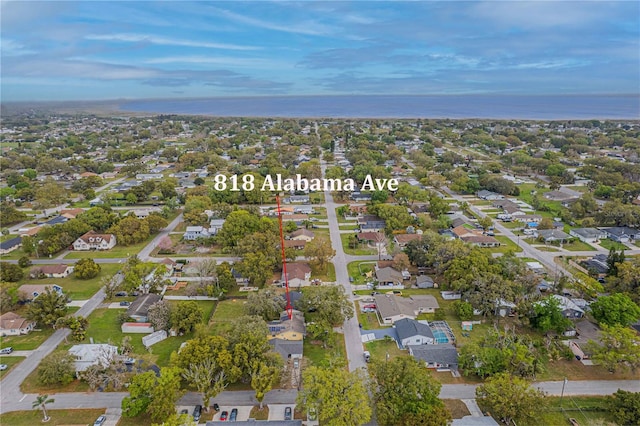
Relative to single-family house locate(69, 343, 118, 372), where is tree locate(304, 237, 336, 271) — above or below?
above

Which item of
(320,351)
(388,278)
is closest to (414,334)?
(320,351)

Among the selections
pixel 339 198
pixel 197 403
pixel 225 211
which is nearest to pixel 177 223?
pixel 225 211

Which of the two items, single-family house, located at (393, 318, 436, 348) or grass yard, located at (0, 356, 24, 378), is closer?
grass yard, located at (0, 356, 24, 378)

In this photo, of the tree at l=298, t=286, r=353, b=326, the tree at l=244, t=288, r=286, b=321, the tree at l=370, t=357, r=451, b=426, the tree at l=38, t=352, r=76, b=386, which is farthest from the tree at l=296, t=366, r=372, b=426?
the tree at l=38, t=352, r=76, b=386

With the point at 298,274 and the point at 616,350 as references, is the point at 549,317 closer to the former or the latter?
the point at 616,350

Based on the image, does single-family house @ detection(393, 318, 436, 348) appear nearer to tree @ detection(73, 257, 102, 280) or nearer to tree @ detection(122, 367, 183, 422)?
tree @ detection(122, 367, 183, 422)

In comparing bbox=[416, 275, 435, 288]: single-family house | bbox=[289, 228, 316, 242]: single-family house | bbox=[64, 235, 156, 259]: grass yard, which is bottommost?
bbox=[64, 235, 156, 259]: grass yard

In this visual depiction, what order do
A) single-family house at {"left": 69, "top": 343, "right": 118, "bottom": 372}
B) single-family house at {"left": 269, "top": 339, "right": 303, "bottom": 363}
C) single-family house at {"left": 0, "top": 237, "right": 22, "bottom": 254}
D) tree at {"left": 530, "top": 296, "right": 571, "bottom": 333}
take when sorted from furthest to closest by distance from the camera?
single-family house at {"left": 0, "top": 237, "right": 22, "bottom": 254} < tree at {"left": 530, "top": 296, "right": 571, "bottom": 333} < single-family house at {"left": 269, "top": 339, "right": 303, "bottom": 363} < single-family house at {"left": 69, "top": 343, "right": 118, "bottom": 372}

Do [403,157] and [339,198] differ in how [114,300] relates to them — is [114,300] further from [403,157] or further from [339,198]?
[403,157]
